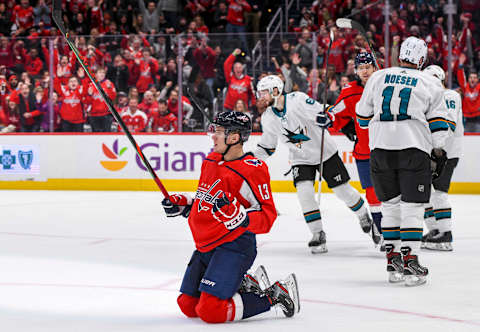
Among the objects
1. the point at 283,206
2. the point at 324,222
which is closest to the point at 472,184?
the point at 283,206

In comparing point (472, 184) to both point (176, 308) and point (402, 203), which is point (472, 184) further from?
point (176, 308)

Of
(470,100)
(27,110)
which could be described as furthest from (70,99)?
(470,100)

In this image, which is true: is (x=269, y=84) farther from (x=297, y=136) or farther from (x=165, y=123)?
(x=165, y=123)

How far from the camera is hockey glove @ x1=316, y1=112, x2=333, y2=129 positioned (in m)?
5.61

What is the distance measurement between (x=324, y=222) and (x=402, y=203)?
325 cm

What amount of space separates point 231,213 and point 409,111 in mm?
1528

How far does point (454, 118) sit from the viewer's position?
5.62 meters

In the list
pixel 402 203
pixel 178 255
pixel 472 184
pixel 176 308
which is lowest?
pixel 472 184

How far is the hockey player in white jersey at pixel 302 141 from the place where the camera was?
5762 millimetres

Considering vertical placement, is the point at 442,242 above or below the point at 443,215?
below

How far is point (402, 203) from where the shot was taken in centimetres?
441

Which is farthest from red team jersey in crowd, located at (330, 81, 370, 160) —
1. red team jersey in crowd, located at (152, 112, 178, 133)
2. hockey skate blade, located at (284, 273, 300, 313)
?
red team jersey in crowd, located at (152, 112, 178, 133)

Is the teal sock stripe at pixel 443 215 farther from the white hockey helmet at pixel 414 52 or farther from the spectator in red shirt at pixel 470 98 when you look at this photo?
the spectator in red shirt at pixel 470 98

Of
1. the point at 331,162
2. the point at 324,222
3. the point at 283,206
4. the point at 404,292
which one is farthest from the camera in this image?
the point at 283,206
